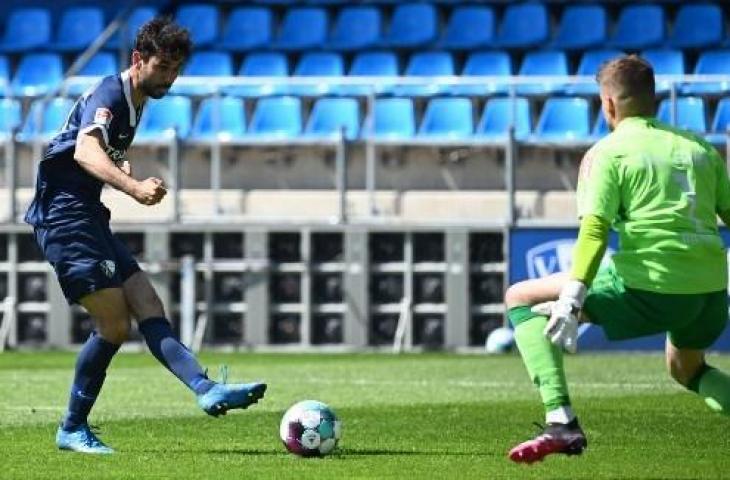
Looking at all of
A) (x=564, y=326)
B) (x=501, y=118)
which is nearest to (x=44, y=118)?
(x=501, y=118)

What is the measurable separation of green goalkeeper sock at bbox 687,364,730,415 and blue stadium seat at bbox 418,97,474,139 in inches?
529

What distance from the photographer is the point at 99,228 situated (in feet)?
31.9

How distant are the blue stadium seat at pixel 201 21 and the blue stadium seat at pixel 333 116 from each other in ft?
8.31

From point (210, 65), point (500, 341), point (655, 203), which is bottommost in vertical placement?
point (500, 341)

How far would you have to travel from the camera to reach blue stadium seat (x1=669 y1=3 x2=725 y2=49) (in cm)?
2322

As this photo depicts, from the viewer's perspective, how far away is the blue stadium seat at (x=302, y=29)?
2400 cm

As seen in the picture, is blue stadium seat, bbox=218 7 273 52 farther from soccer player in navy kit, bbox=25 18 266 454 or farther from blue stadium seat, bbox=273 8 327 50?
soccer player in navy kit, bbox=25 18 266 454

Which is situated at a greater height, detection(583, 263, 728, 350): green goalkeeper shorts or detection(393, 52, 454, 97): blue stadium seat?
detection(393, 52, 454, 97): blue stadium seat

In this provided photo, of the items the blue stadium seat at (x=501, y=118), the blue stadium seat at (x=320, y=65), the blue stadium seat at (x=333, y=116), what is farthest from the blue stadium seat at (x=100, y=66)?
the blue stadium seat at (x=501, y=118)

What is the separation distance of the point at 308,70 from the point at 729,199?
51.2 feet

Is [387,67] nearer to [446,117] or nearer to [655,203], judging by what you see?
[446,117]

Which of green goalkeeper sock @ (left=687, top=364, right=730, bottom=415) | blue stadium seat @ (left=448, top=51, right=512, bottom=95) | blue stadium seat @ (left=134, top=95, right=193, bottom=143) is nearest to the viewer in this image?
green goalkeeper sock @ (left=687, top=364, right=730, bottom=415)

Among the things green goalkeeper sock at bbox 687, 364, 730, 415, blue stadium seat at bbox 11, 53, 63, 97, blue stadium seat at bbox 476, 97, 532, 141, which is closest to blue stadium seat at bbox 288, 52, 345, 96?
blue stadium seat at bbox 476, 97, 532, 141

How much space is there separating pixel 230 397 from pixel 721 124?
1316 cm
